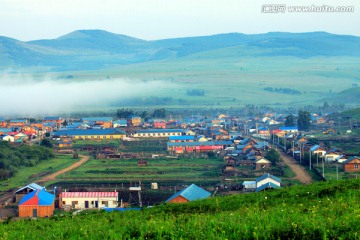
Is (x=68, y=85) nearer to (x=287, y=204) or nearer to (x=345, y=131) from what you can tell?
(x=345, y=131)

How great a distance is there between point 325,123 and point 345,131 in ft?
14.7

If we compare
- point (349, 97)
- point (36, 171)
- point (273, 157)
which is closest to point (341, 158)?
point (273, 157)

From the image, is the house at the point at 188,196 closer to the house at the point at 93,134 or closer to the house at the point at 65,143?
the house at the point at 65,143

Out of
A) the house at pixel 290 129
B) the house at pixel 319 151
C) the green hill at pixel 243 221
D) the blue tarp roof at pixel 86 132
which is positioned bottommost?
the house at pixel 290 129

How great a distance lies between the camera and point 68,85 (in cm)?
7169

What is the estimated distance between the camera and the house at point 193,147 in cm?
2164

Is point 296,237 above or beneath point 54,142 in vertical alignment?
above

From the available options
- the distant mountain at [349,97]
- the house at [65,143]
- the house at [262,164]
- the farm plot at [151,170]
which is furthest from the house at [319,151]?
the distant mountain at [349,97]

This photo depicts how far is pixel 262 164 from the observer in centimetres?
1744

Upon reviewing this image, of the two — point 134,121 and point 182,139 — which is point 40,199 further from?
point 134,121

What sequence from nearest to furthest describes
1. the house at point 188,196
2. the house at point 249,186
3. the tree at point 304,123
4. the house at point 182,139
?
the house at point 188,196 < the house at point 249,186 < the house at point 182,139 < the tree at point 304,123

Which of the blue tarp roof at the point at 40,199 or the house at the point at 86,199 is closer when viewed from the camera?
the blue tarp roof at the point at 40,199

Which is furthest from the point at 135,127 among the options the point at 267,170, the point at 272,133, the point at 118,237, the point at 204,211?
the point at 118,237

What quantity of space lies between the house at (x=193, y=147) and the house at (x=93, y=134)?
3968mm
